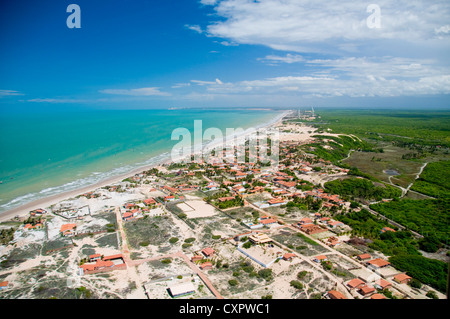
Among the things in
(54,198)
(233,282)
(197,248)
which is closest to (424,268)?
(233,282)

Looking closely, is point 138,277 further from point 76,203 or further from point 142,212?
point 76,203

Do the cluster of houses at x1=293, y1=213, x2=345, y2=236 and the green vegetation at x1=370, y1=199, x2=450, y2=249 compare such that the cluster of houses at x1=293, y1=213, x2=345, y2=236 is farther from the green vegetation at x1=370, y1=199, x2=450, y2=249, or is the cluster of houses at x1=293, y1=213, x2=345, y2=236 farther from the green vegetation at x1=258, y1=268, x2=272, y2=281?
the green vegetation at x1=258, y1=268, x2=272, y2=281

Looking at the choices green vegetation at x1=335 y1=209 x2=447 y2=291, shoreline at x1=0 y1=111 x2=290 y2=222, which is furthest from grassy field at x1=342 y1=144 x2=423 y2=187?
shoreline at x1=0 y1=111 x2=290 y2=222

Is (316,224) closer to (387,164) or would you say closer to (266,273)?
(266,273)

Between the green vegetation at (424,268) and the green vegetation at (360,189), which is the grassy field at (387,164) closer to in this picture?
the green vegetation at (360,189)

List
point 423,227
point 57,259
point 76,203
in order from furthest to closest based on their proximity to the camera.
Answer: point 76,203 < point 423,227 < point 57,259

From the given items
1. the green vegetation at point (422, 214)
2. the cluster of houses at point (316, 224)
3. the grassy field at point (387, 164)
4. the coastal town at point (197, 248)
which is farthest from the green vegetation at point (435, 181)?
the cluster of houses at point (316, 224)
